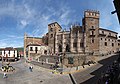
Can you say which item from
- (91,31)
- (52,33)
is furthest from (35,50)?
(91,31)

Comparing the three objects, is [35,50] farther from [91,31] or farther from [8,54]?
[91,31]

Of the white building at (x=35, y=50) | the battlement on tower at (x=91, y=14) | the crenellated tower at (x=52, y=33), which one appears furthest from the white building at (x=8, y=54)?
the battlement on tower at (x=91, y=14)

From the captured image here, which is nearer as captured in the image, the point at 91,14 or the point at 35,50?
the point at 91,14

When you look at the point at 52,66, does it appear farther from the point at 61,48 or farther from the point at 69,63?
the point at 61,48

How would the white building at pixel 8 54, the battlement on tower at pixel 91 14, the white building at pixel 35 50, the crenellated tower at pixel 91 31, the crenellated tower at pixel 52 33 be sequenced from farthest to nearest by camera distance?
the crenellated tower at pixel 52 33 < the white building at pixel 35 50 < the white building at pixel 8 54 < the battlement on tower at pixel 91 14 < the crenellated tower at pixel 91 31

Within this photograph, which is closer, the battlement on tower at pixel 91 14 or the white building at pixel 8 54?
the battlement on tower at pixel 91 14

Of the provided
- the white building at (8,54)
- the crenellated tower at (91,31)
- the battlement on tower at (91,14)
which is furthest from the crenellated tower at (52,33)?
the white building at (8,54)

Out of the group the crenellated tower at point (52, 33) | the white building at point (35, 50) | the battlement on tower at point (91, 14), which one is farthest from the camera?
the crenellated tower at point (52, 33)

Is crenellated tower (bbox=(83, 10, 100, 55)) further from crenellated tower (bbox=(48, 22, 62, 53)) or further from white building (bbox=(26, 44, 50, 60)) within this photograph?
white building (bbox=(26, 44, 50, 60))

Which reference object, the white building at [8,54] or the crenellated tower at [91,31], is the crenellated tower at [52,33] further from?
the white building at [8,54]

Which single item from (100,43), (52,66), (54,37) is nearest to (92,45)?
(100,43)

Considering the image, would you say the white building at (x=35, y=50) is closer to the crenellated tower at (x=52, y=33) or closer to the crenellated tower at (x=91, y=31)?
Answer: the crenellated tower at (x=52, y=33)

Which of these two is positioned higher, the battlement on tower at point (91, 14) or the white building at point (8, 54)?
the battlement on tower at point (91, 14)

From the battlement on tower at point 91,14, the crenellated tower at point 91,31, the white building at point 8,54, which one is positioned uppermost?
the battlement on tower at point 91,14
